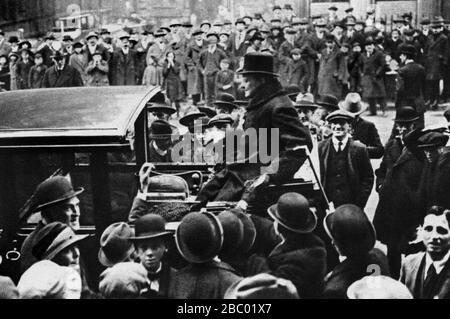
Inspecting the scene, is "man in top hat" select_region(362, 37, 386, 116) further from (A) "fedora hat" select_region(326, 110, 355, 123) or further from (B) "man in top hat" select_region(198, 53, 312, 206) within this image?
(B) "man in top hat" select_region(198, 53, 312, 206)

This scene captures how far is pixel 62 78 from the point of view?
282 inches

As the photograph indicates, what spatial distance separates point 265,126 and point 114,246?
1100 millimetres

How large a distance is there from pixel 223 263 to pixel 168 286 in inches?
12.2

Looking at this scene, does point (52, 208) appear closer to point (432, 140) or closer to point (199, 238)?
point (199, 238)

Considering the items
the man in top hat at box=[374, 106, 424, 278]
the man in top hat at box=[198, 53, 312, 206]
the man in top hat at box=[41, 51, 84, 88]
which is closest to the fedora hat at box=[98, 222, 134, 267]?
the man in top hat at box=[198, 53, 312, 206]

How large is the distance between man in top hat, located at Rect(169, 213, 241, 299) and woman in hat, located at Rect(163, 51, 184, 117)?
5.74m

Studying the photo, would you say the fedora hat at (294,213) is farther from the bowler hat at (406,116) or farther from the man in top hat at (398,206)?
the bowler hat at (406,116)

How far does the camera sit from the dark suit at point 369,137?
5059 mm

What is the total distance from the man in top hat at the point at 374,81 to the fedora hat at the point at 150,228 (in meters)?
6.00

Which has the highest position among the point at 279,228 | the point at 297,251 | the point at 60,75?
the point at 60,75

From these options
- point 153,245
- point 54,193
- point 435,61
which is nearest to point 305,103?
point 153,245

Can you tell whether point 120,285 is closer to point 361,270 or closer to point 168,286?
point 168,286

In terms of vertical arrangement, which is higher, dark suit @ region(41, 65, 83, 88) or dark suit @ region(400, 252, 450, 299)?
dark suit @ region(41, 65, 83, 88)

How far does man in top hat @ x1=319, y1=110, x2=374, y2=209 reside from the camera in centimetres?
471
